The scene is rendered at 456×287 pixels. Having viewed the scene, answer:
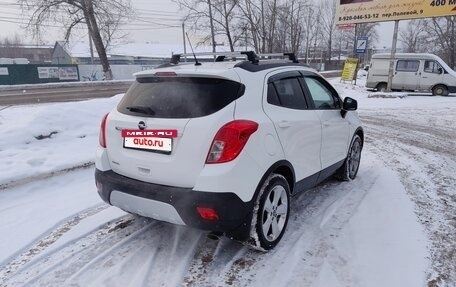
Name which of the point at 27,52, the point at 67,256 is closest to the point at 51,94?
the point at 67,256

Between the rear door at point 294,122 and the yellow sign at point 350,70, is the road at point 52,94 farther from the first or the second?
the rear door at point 294,122

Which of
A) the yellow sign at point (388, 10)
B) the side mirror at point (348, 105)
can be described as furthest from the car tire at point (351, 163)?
the yellow sign at point (388, 10)

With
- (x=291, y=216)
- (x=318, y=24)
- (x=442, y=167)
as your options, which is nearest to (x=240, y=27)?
(x=442, y=167)

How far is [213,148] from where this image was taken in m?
2.86

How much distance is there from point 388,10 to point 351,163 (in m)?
17.6

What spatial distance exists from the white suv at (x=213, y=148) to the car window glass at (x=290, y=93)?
13mm

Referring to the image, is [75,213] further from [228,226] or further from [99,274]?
[228,226]

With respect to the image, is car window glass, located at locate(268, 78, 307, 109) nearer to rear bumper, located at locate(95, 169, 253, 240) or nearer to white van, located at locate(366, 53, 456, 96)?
rear bumper, located at locate(95, 169, 253, 240)

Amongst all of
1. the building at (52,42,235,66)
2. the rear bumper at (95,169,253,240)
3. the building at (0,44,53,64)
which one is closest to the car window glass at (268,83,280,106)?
the rear bumper at (95,169,253,240)

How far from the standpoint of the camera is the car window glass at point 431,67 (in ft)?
62.7

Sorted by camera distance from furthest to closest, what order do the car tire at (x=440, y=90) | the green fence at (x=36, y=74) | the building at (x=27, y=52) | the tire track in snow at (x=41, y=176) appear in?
1. the building at (x=27, y=52)
2. the green fence at (x=36, y=74)
3. the car tire at (x=440, y=90)
4. the tire track in snow at (x=41, y=176)

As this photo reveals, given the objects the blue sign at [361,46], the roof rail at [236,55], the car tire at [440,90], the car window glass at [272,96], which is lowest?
the car tire at [440,90]

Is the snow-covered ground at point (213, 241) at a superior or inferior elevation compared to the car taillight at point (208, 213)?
inferior

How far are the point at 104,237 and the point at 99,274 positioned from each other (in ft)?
2.26
